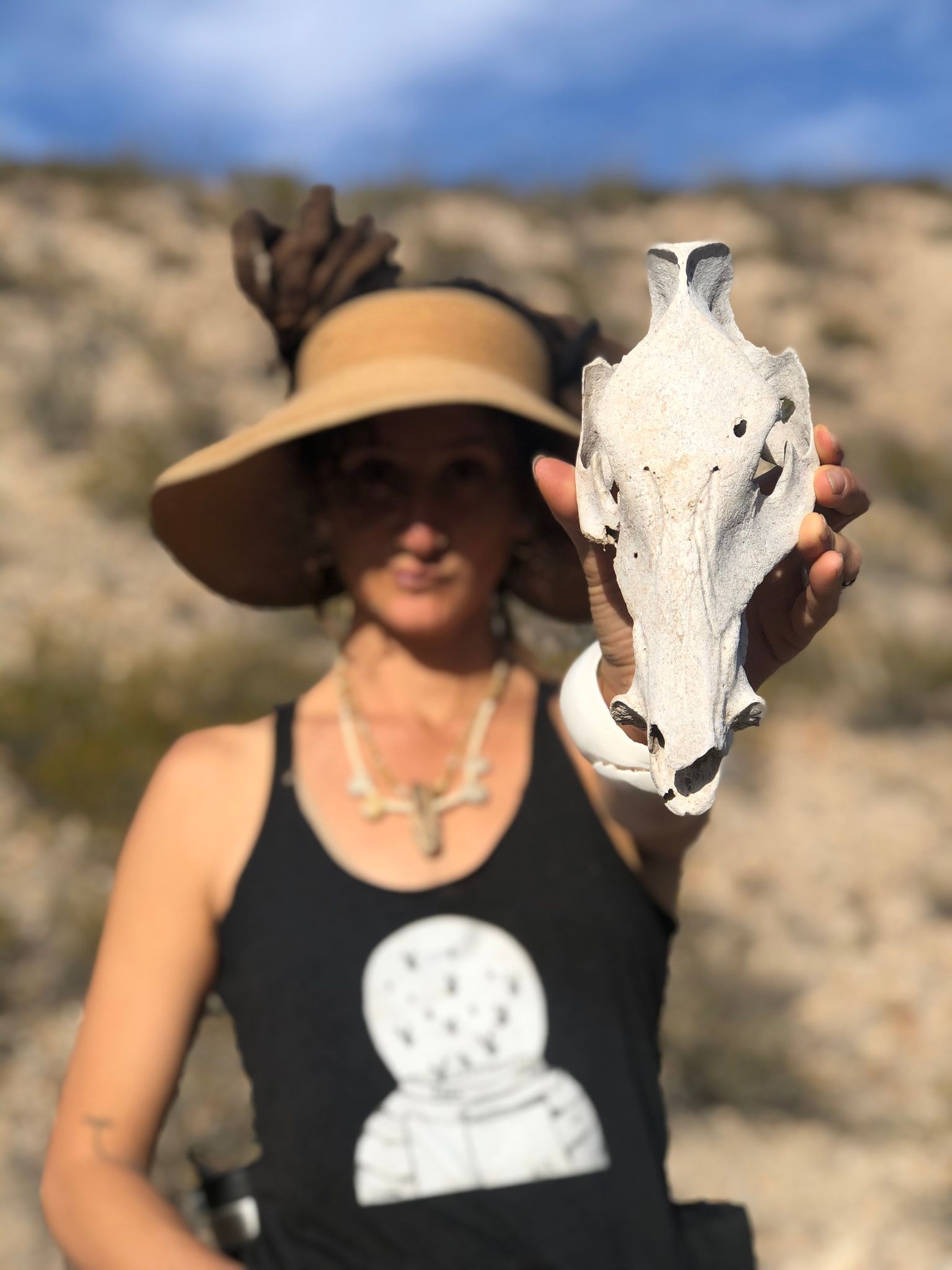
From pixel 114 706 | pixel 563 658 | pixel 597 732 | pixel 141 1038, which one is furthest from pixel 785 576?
pixel 114 706

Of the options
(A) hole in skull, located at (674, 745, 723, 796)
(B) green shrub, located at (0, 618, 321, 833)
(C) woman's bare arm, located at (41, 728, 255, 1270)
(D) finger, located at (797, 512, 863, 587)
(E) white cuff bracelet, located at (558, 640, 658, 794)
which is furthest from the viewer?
(B) green shrub, located at (0, 618, 321, 833)

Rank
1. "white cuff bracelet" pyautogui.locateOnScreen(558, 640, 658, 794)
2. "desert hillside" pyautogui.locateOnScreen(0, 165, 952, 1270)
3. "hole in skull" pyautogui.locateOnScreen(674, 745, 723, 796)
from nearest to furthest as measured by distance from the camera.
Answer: "hole in skull" pyautogui.locateOnScreen(674, 745, 723, 796), "white cuff bracelet" pyautogui.locateOnScreen(558, 640, 658, 794), "desert hillside" pyautogui.locateOnScreen(0, 165, 952, 1270)

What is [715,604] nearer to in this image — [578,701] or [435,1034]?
[578,701]

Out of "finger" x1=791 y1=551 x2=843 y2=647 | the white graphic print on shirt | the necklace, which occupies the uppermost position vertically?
"finger" x1=791 y1=551 x2=843 y2=647

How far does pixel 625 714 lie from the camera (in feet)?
4.12

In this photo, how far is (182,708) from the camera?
6.48 meters

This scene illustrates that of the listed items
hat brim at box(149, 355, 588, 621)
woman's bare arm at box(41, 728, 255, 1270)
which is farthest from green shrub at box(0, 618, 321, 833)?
woman's bare arm at box(41, 728, 255, 1270)

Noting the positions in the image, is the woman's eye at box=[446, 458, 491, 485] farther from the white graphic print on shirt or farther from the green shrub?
the green shrub

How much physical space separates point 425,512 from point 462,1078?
0.88 metres

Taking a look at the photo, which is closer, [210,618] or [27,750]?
[27,750]

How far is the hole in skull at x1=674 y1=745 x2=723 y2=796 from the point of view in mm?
1151

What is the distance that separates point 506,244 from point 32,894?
1086 cm

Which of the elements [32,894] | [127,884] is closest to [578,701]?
[127,884]

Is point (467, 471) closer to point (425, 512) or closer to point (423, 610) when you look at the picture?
point (425, 512)
